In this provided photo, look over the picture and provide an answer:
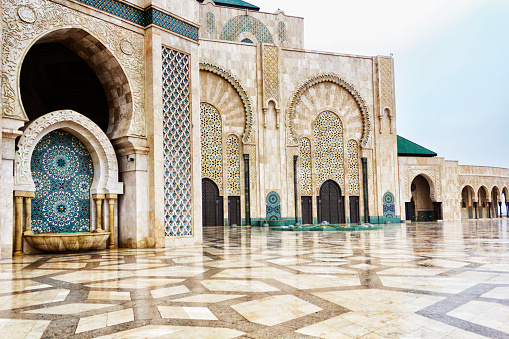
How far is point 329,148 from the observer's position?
1391 cm

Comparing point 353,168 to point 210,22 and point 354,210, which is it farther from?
point 210,22

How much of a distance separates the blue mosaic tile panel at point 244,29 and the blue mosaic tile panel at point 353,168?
4837mm

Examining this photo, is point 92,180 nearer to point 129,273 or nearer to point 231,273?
point 129,273

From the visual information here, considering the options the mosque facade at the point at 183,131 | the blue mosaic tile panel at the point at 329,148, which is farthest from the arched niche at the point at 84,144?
the blue mosaic tile panel at the point at 329,148

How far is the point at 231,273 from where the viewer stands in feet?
10.1

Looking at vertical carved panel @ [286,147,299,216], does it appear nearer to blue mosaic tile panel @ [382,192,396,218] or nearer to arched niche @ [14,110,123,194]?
blue mosaic tile panel @ [382,192,396,218]

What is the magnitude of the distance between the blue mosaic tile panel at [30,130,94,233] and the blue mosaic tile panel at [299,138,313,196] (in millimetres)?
8488

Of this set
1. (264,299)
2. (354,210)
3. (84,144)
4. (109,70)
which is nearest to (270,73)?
(354,210)

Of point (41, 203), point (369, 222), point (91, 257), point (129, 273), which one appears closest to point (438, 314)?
point (129, 273)

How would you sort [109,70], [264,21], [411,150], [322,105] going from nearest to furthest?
[109,70]
[322,105]
[264,21]
[411,150]

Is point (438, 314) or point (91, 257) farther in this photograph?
point (91, 257)

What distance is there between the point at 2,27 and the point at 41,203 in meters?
2.13

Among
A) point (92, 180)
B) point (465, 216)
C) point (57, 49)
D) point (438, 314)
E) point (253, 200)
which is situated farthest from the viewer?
point (465, 216)

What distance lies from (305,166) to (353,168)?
174 cm
